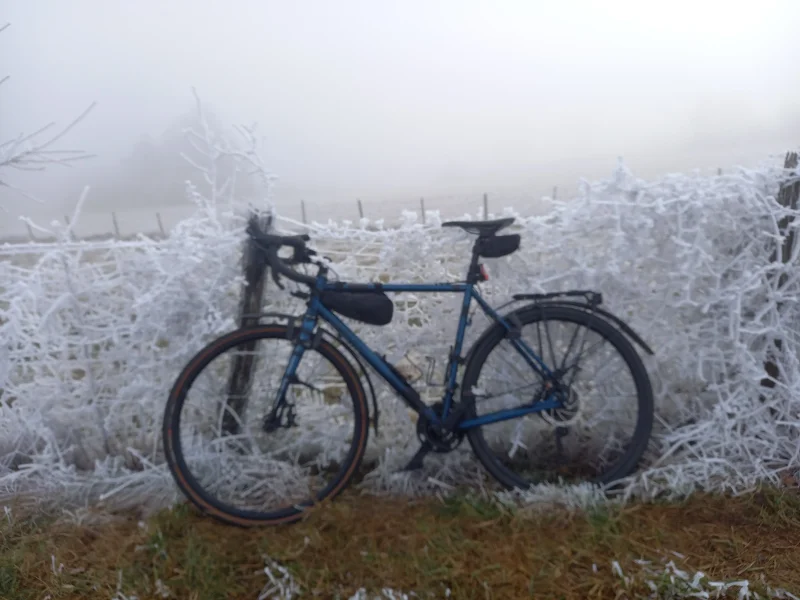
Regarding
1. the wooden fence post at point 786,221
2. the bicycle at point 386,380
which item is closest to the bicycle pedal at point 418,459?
the bicycle at point 386,380

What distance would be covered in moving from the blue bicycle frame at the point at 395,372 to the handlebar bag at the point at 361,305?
0.02m

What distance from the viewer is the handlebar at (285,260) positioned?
2.81 m

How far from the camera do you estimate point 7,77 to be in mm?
2781

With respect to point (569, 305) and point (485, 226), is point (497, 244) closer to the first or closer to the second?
point (485, 226)

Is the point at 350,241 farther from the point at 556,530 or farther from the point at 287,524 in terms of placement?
the point at 556,530

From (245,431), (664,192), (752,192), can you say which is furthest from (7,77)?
(752,192)

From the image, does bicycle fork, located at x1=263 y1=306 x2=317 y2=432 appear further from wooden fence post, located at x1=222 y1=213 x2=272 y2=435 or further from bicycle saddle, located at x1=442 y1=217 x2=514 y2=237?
bicycle saddle, located at x1=442 y1=217 x2=514 y2=237

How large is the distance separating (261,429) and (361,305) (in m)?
0.85

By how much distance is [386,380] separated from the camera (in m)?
2.93

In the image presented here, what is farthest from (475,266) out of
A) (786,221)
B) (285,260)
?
(786,221)

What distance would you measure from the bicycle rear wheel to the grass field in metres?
0.34

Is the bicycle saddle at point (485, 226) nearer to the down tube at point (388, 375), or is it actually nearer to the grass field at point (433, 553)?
the down tube at point (388, 375)

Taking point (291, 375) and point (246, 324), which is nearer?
point (291, 375)

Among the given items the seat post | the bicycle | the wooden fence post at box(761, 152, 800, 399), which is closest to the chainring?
the bicycle
